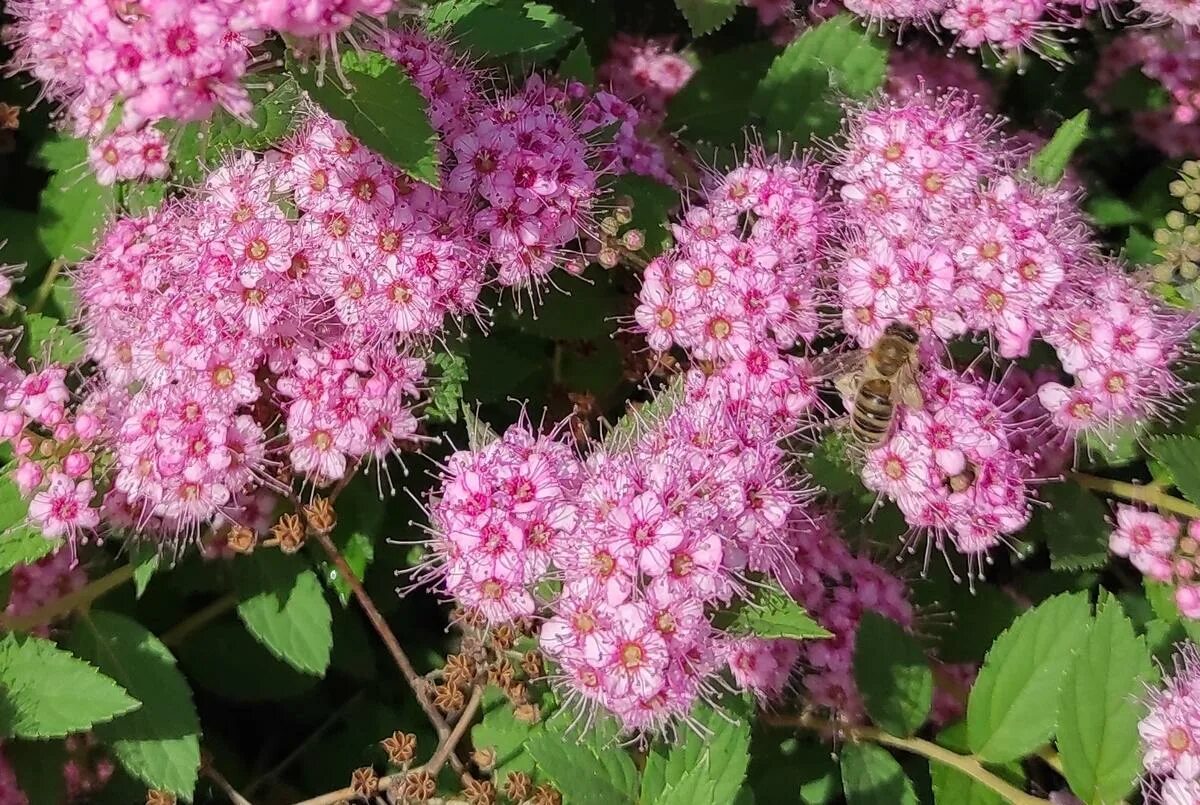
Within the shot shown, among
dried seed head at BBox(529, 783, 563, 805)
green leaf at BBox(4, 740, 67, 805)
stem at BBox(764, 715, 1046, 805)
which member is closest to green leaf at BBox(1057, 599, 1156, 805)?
stem at BBox(764, 715, 1046, 805)

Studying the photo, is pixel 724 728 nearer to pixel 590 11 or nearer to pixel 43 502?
pixel 43 502

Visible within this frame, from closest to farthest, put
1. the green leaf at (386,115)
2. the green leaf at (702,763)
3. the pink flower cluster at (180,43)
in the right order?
1. the pink flower cluster at (180,43)
2. the green leaf at (386,115)
3. the green leaf at (702,763)

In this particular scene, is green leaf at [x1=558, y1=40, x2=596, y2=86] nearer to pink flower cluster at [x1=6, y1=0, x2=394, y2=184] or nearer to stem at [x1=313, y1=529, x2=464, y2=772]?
pink flower cluster at [x1=6, y1=0, x2=394, y2=184]

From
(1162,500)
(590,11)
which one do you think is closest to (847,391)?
(1162,500)

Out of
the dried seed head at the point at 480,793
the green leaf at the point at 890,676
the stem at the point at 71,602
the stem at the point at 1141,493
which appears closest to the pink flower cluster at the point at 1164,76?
the stem at the point at 1141,493

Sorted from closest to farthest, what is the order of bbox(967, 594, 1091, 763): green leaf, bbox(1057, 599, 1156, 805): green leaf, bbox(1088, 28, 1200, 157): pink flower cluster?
bbox(1057, 599, 1156, 805): green leaf, bbox(967, 594, 1091, 763): green leaf, bbox(1088, 28, 1200, 157): pink flower cluster

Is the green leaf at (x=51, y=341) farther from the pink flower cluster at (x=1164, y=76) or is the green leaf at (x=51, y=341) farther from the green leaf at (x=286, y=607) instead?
the pink flower cluster at (x=1164, y=76)

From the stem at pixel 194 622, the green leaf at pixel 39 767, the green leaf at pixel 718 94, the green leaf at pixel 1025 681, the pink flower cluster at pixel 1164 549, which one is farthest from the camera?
the green leaf at pixel 718 94
